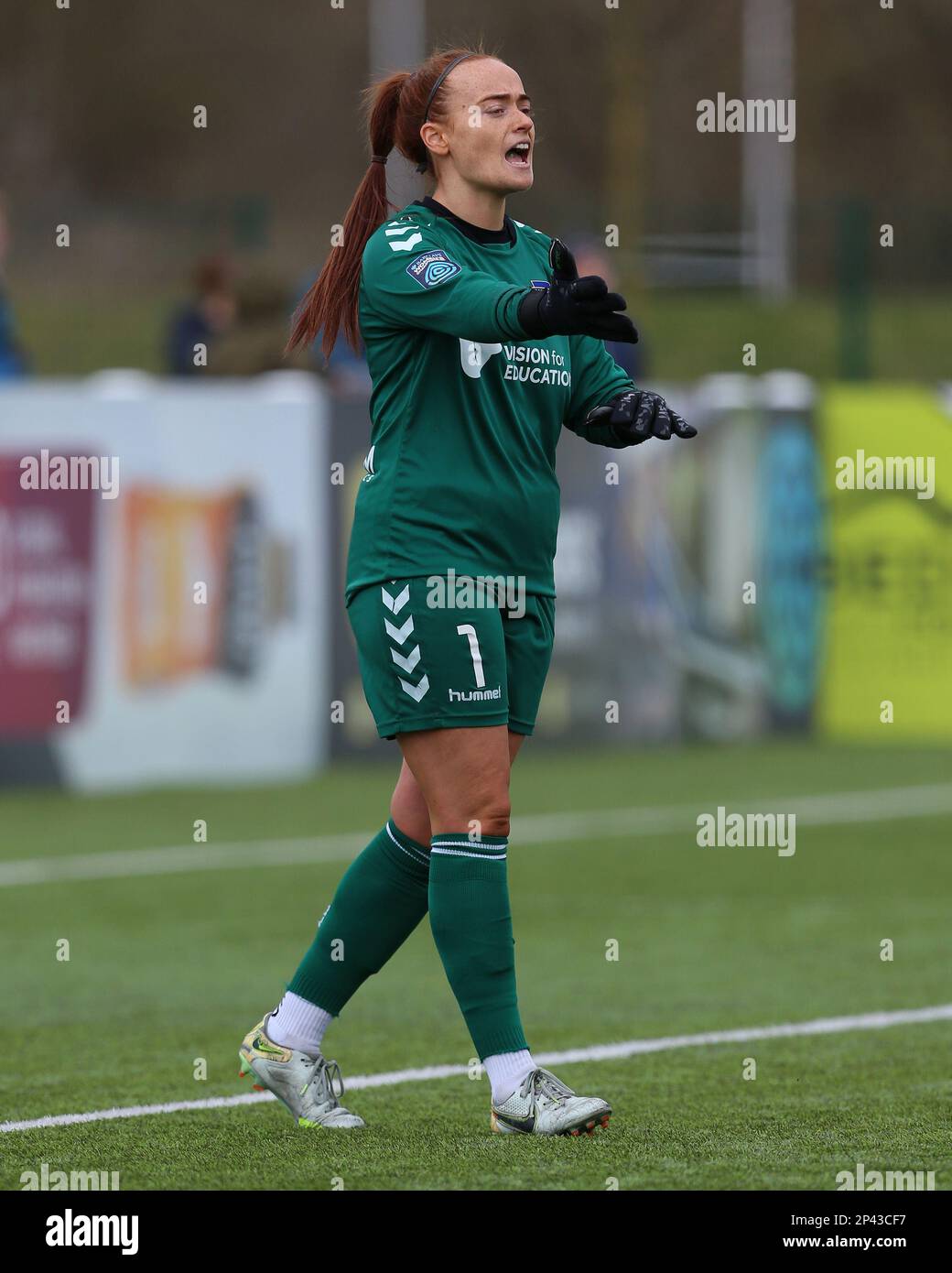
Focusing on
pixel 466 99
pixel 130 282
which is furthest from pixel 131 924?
pixel 130 282

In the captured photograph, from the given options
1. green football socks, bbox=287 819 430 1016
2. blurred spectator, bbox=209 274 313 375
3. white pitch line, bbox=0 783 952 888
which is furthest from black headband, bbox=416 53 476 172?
blurred spectator, bbox=209 274 313 375

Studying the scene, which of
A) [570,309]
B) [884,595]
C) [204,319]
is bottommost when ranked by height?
[884,595]

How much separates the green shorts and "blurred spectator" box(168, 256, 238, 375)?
970 centimetres

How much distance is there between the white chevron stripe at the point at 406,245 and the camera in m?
5.02

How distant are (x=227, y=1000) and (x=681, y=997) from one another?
1.35 m

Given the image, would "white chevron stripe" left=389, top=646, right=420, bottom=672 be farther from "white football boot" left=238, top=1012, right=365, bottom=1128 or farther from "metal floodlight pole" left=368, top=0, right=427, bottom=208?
"metal floodlight pole" left=368, top=0, right=427, bottom=208

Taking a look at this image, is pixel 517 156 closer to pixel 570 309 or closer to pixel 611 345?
pixel 570 309

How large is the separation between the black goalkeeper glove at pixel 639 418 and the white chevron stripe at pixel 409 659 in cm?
60

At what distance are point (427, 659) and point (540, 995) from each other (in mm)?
2676

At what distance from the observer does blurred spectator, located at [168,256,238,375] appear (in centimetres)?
1467

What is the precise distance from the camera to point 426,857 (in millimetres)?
5340

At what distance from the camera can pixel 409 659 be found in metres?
5.07

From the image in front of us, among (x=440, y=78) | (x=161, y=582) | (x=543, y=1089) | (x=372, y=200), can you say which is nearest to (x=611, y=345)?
(x=161, y=582)

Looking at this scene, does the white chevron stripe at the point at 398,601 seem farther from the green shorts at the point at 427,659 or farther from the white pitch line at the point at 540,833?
the white pitch line at the point at 540,833
